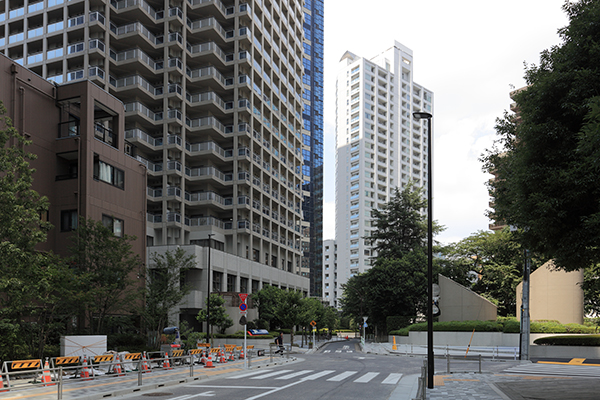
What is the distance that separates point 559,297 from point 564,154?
113ft

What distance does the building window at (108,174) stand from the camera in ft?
118

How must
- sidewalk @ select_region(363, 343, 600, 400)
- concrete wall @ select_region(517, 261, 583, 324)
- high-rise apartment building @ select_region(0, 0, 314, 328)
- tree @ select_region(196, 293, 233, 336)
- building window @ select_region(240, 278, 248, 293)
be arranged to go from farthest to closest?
building window @ select_region(240, 278, 248, 293)
high-rise apartment building @ select_region(0, 0, 314, 328)
tree @ select_region(196, 293, 233, 336)
concrete wall @ select_region(517, 261, 583, 324)
sidewalk @ select_region(363, 343, 600, 400)

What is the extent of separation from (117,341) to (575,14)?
2782cm

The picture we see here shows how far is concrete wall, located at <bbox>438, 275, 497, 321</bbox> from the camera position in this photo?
48.8 metres

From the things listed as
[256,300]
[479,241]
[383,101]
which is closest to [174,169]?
[256,300]

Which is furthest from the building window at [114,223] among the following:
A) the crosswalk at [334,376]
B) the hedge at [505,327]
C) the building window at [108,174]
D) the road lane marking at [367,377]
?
the hedge at [505,327]

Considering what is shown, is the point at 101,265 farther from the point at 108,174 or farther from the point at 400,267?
the point at 400,267

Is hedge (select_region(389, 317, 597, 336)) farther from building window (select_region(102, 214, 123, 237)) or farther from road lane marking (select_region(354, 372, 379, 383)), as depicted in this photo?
building window (select_region(102, 214, 123, 237))

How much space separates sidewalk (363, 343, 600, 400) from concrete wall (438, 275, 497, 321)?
27.5m

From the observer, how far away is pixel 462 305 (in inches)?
1970

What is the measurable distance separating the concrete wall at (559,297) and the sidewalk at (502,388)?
23.4 m

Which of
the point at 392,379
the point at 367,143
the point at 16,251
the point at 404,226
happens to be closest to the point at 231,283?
the point at 404,226

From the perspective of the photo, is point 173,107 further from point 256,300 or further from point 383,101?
point 383,101

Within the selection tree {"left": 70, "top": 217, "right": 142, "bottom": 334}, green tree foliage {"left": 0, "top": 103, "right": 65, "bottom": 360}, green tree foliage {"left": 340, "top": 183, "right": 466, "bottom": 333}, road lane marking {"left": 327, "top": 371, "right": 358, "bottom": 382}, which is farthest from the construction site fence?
green tree foliage {"left": 340, "top": 183, "right": 466, "bottom": 333}
